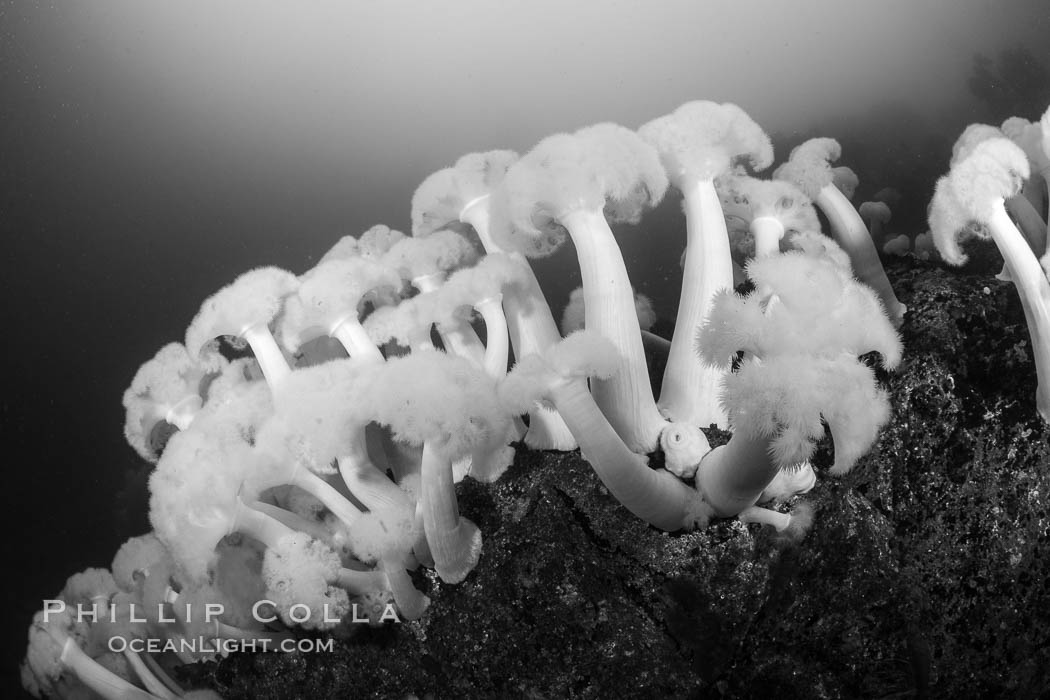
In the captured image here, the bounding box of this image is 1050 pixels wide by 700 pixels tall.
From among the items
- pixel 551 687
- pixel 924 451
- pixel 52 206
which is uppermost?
pixel 52 206

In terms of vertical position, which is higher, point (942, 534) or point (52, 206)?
point (52, 206)

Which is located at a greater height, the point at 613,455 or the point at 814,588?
the point at 613,455

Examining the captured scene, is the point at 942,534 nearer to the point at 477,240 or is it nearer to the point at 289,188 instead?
the point at 477,240

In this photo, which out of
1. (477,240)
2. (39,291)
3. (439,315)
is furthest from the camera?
(39,291)

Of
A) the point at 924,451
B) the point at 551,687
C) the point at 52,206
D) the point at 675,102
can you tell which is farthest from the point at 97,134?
the point at 924,451

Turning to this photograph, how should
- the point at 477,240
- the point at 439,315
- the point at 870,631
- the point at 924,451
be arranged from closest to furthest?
the point at 870,631
the point at 924,451
the point at 439,315
the point at 477,240

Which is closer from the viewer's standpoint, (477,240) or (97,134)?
(477,240)

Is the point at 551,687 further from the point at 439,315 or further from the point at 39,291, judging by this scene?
the point at 39,291
